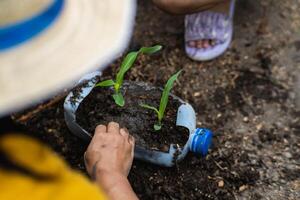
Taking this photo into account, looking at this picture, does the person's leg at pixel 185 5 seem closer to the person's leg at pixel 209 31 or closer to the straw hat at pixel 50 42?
the person's leg at pixel 209 31

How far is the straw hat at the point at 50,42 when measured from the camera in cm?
98

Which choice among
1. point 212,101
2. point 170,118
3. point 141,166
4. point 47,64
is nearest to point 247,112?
A: point 212,101

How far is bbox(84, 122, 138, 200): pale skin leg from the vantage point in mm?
1583

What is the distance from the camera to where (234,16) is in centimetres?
257

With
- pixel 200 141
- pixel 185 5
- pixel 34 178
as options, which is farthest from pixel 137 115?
pixel 34 178

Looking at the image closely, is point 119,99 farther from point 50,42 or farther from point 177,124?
point 50,42

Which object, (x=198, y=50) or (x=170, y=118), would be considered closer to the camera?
(x=170, y=118)

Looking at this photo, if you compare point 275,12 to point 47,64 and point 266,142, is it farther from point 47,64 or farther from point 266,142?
point 47,64

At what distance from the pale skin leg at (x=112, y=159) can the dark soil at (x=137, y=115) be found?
0.28 ft

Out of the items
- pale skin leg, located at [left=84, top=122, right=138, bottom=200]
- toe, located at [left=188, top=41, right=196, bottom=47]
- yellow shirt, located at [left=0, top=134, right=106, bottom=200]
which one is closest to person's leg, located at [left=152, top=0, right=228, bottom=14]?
toe, located at [left=188, top=41, right=196, bottom=47]

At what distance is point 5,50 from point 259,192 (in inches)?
46.5

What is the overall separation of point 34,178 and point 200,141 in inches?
36.1

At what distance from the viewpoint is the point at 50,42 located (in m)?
1.02

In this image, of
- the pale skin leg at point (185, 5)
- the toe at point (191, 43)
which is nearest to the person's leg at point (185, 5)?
the pale skin leg at point (185, 5)
